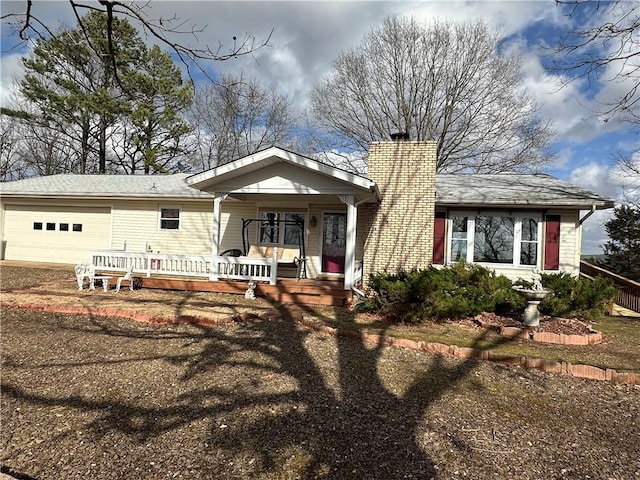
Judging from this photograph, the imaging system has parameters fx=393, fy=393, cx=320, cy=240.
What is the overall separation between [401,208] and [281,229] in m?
3.86

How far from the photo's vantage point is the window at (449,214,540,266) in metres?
10.6

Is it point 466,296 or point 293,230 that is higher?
point 293,230

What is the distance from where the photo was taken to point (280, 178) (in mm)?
9695

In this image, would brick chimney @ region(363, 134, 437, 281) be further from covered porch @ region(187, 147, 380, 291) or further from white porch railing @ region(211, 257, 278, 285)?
white porch railing @ region(211, 257, 278, 285)

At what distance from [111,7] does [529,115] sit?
24559mm

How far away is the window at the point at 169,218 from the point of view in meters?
13.3

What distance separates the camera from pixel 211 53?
4023 millimetres

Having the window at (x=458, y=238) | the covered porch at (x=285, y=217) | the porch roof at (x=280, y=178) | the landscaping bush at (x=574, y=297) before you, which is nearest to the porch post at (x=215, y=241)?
the covered porch at (x=285, y=217)

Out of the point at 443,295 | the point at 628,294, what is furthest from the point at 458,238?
the point at 628,294

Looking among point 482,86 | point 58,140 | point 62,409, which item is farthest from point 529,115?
point 58,140

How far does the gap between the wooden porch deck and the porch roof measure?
228 centimetres

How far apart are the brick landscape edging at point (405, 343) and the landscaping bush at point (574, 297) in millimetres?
2784

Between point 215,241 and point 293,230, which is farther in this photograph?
point 293,230

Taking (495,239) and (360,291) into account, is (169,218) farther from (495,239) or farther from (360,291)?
(495,239)
